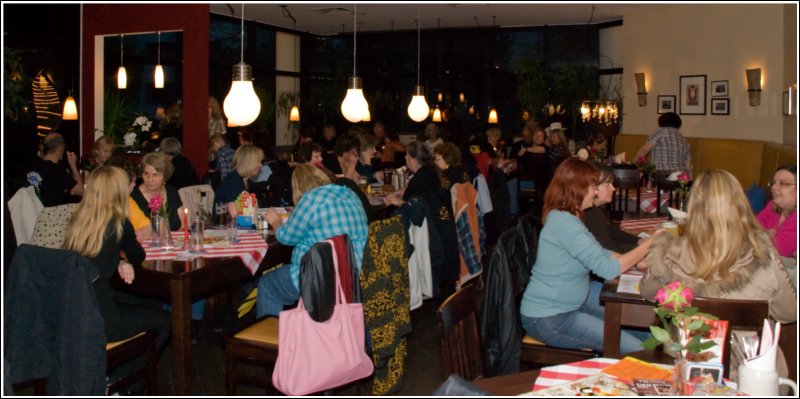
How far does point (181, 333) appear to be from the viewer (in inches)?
151

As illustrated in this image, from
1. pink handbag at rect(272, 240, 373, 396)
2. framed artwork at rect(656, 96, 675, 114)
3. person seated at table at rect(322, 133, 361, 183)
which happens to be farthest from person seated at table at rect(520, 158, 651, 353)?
framed artwork at rect(656, 96, 675, 114)

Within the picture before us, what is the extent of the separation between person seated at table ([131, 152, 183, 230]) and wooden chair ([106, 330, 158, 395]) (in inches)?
44.8

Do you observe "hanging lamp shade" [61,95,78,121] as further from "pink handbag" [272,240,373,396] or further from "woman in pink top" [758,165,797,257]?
"woman in pink top" [758,165,797,257]

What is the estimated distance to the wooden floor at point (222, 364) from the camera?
4219 millimetres

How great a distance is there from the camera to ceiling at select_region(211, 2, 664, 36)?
12.1 m

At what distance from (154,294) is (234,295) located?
2.47 metres

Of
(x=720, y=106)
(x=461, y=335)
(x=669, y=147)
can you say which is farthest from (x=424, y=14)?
(x=461, y=335)

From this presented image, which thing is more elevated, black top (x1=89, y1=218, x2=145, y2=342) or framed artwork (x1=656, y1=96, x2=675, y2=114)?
framed artwork (x1=656, y1=96, x2=675, y2=114)

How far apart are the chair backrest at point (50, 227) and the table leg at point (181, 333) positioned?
3.13 feet

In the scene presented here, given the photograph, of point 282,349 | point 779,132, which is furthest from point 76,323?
point 779,132

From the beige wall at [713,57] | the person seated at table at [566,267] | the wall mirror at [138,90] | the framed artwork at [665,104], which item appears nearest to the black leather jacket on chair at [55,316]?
the person seated at table at [566,267]

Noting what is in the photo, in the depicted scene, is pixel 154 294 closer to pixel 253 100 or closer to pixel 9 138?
pixel 253 100

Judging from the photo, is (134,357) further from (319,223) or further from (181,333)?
(319,223)

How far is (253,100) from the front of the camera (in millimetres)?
5203
